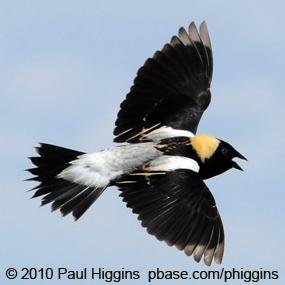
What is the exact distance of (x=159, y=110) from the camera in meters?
10.2

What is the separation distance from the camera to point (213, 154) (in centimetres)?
971

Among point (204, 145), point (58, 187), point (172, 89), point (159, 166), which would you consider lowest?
point (58, 187)

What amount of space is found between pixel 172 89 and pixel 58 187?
5.76ft

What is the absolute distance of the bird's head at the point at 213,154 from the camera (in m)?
9.66

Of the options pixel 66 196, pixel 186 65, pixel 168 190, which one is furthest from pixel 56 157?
pixel 186 65

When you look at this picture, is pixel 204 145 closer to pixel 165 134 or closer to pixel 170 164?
pixel 165 134

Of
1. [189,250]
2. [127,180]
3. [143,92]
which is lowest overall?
[189,250]

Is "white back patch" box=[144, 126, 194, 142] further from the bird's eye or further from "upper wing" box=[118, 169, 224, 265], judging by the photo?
"upper wing" box=[118, 169, 224, 265]

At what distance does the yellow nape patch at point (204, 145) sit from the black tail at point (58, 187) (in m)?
1.01

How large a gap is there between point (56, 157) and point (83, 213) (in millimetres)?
598

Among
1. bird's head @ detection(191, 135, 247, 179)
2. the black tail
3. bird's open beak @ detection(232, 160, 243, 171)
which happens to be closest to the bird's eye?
bird's head @ detection(191, 135, 247, 179)

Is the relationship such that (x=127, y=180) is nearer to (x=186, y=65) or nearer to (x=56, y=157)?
(x=56, y=157)

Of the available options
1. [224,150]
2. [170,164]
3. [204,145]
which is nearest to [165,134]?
[204,145]

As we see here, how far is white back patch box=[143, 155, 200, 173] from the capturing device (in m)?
9.21
